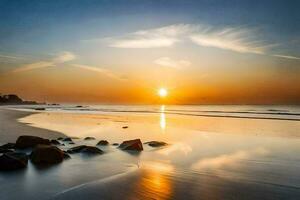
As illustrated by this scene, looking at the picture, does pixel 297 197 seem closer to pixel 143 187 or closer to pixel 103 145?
pixel 143 187

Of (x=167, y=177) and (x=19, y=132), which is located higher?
(x=19, y=132)

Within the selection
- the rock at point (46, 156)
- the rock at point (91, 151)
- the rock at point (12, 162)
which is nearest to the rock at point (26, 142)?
the rock at point (91, 151)

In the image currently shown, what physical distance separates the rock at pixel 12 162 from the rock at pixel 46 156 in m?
0.63

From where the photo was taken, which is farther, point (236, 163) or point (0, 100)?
point (0, 100)

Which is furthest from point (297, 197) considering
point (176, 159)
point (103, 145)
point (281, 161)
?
point (103, 145)

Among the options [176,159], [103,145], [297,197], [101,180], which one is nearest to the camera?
[297,197]

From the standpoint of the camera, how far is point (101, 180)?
9391 mm

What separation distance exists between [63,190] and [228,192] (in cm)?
456

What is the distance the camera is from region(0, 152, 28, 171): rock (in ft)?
34.4

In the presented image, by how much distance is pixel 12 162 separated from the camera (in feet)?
35.2

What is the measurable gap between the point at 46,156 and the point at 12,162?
60.5 inches

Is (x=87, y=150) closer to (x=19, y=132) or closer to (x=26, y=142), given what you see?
(x=26, y=142)

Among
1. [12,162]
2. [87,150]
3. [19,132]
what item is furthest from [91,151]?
[19,132]

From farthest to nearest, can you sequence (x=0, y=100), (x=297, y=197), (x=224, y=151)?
(x=0, y=100), (x=224, y=151), (x=297, y=197)
